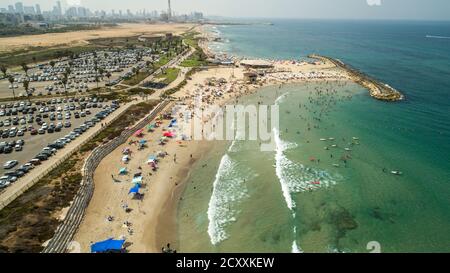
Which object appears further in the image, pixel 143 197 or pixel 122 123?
pixel 122 123

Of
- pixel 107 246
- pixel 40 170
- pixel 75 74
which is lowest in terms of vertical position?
pixel 107 246

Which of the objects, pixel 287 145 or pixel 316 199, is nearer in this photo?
pixel 316 199

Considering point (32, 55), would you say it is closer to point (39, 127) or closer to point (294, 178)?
point (39, 127)

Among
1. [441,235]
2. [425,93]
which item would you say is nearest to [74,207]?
[441,235]

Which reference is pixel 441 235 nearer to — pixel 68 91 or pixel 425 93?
pixel 425 93

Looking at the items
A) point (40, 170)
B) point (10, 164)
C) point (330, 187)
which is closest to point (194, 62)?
point (10, 164)

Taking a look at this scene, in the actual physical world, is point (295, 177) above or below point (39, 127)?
below
